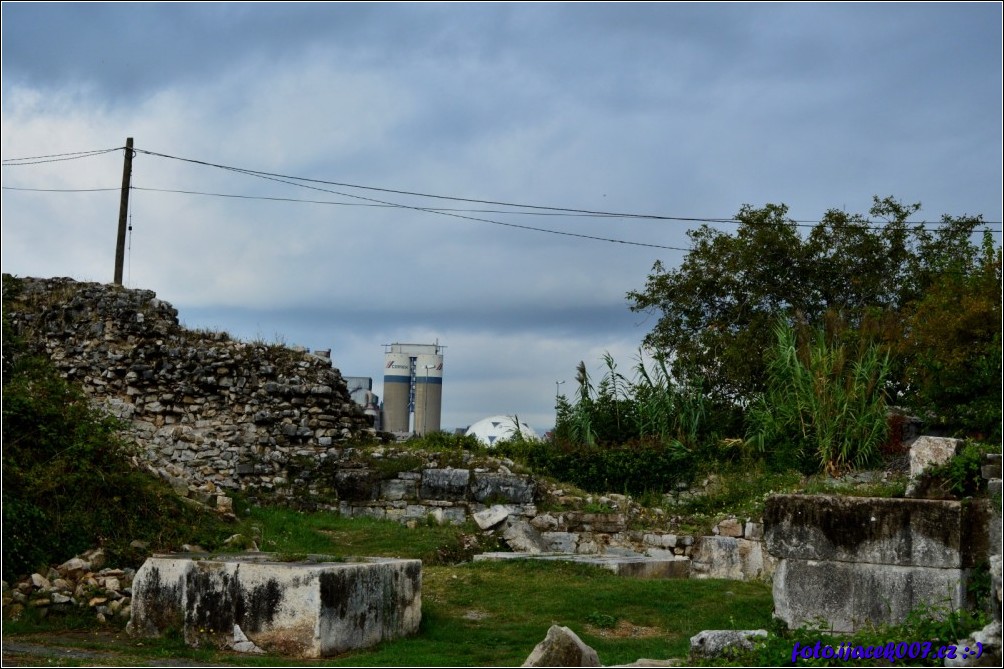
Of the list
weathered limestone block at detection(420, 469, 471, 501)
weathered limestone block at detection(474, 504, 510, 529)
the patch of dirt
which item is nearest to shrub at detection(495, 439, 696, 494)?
weathered limestone block at detection(420, 469, 471, 501)

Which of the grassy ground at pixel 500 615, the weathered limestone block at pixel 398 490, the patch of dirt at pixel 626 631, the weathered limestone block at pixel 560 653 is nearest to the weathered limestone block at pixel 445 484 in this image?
the weathered limestone block at pixel 398 490

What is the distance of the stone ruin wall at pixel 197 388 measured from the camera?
18094mm

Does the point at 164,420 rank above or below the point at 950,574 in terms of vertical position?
above

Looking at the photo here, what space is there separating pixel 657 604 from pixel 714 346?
1525 cm

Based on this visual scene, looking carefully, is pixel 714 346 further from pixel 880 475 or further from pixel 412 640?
pixel 412 640

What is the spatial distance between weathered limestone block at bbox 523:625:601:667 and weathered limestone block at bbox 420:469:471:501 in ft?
33.0

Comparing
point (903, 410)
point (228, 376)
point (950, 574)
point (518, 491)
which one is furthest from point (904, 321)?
point (950, 574)

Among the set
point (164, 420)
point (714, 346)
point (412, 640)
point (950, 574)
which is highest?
point (714, 346)

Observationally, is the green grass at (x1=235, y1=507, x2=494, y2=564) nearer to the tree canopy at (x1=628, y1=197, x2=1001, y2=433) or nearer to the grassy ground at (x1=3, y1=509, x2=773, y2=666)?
the grassy ground at (x1=3, y1=509, x2=773, y2=666)

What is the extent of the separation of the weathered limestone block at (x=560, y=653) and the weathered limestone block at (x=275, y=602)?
1925mm

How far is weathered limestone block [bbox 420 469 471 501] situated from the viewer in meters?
17.4

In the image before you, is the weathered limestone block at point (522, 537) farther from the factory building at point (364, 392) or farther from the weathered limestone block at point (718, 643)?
the factory building at point (364, 392)

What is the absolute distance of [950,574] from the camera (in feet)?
25.0

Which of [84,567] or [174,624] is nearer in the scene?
[174,624]
